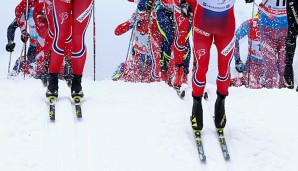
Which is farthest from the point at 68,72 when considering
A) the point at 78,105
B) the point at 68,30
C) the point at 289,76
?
the point at 289,76

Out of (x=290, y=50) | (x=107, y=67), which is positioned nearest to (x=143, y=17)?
(x=290, y=50)

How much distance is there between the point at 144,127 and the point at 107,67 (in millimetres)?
20538

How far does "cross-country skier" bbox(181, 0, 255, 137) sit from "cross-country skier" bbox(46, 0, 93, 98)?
48.6 inches

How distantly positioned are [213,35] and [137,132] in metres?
1.42

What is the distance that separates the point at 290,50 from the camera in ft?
24.6

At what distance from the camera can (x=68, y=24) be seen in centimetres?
585

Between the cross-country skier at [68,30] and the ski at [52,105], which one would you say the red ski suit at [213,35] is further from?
the ski at [52,105]

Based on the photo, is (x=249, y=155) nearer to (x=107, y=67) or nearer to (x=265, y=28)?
(x=265, y=28)

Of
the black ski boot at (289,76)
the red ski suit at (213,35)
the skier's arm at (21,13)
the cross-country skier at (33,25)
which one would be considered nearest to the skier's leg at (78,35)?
the red ski suit at (213,35)

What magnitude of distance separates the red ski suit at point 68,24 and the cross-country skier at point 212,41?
123 cm

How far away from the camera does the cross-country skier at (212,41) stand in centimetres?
536

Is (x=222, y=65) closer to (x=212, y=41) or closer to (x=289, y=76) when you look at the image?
(x=212, y=41)

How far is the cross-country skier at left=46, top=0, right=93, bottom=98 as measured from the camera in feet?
18.9

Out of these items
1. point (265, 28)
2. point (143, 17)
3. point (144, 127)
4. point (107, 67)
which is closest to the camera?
point (144, 127)
